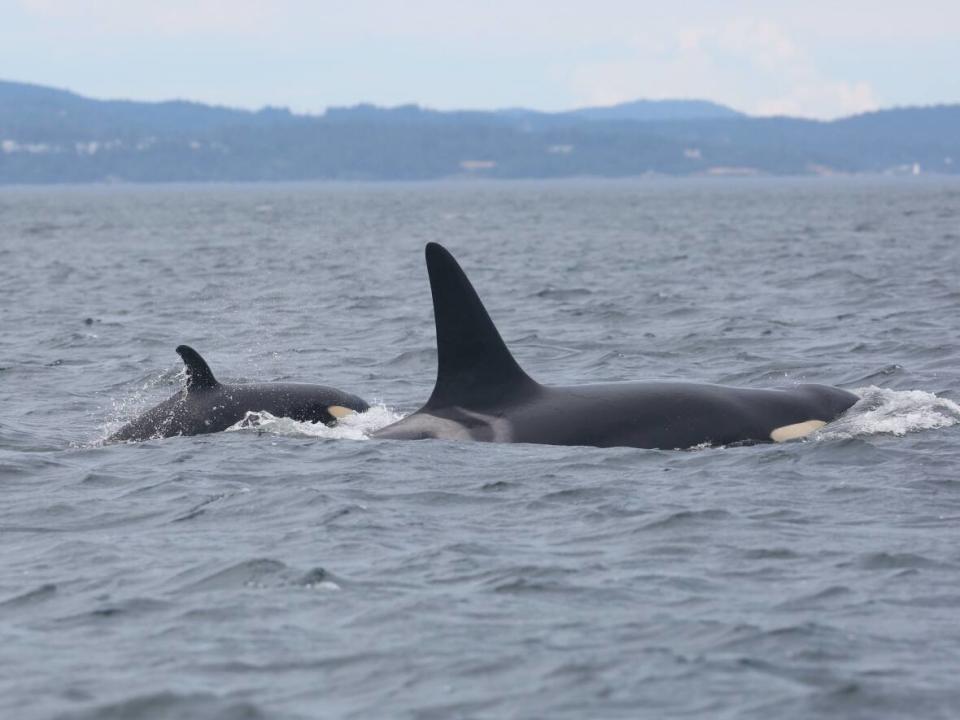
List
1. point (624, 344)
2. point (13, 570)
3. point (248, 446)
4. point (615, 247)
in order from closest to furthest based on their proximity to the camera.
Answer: point (13, 570), point (248, 446), point (624, 344), point (615, 247)

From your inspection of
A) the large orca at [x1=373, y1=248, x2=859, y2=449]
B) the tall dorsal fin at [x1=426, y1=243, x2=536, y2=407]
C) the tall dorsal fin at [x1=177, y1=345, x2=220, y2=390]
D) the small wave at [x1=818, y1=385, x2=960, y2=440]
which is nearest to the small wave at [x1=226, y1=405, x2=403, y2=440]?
the tall dorsal fin at [x1=177, y1=345, x2=220, y2=390]

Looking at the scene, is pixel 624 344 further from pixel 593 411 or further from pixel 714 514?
pixel 714 514

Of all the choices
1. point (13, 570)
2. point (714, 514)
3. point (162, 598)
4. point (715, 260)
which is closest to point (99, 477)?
point (13, 570)

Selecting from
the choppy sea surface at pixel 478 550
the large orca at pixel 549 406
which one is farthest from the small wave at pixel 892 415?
the large orca at pixel 549 406

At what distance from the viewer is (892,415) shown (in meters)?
13.5

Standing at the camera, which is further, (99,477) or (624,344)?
(624,344)

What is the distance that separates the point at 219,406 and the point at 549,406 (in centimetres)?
319

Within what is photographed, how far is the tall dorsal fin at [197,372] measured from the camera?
1397 cm

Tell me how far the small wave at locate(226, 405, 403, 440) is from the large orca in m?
0.88

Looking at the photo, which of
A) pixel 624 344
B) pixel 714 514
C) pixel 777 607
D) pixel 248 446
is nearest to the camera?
pixel 777 607

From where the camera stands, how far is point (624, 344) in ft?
69.6

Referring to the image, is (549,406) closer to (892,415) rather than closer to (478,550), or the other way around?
(892,415)

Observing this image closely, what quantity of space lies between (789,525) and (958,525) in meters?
1.06

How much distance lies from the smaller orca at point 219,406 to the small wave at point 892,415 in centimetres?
440
